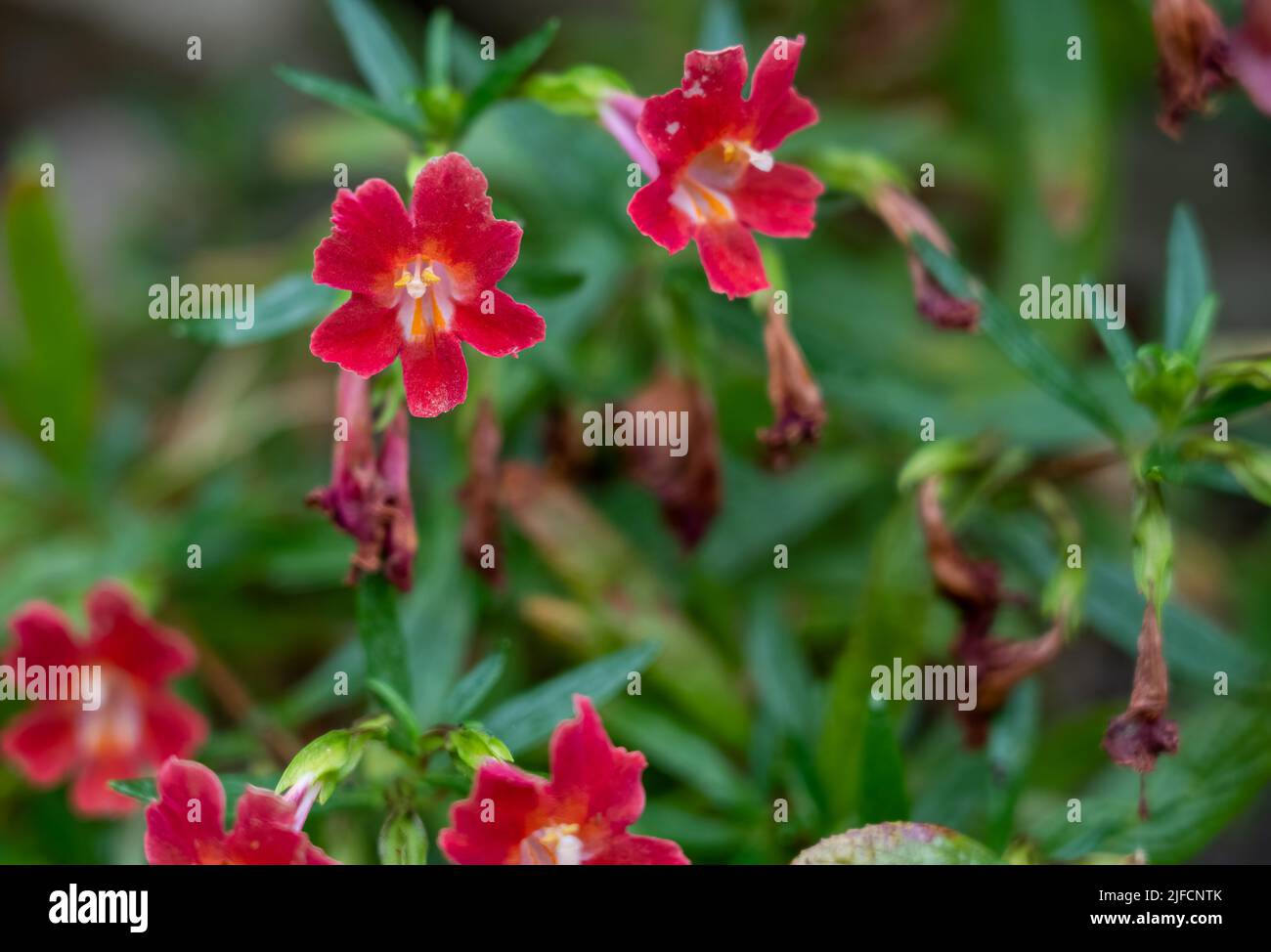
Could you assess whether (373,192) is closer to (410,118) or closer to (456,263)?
(456,263)

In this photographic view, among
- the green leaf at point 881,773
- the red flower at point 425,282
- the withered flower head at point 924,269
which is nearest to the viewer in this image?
the red flower at point 425,282

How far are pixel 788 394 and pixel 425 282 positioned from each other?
0.61 metres

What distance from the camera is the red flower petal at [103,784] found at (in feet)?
7.54

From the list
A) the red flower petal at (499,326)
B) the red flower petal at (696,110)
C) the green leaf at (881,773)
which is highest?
the red flower petal at (696,110)

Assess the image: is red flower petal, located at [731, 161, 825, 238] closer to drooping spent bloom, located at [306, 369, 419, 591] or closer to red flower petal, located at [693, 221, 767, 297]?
red flower petal, located at [693, 221, 767, 297]

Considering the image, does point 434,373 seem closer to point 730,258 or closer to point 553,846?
point 730,258

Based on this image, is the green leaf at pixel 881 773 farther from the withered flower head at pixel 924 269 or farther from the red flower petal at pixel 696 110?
the red flower petal at pixel 696 110

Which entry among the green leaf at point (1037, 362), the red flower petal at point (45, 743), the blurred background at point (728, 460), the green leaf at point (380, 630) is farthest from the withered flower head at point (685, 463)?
the red flower petal at point (45, 743)

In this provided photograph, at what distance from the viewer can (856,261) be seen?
3.23m

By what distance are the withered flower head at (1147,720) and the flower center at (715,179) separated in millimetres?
808

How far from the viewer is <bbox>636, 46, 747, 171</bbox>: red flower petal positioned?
1617mm

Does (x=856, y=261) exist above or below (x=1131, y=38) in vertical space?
below

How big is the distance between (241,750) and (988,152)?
7.77 feet
